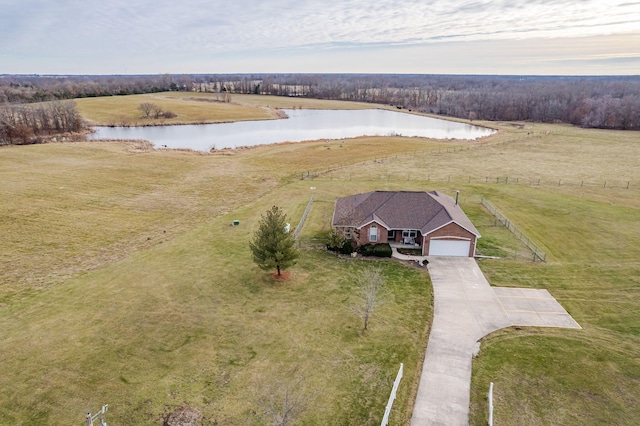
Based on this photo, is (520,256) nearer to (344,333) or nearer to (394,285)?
(394,285)

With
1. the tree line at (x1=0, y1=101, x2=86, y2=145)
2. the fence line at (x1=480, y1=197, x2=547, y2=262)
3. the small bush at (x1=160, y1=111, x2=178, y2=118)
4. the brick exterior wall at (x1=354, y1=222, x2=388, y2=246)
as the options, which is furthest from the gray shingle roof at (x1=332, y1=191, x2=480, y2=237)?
the small bush at (x1=160, y1=111, x2=178, y2=118)

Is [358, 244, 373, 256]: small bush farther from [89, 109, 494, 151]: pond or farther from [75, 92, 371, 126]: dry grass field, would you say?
[75, 92, 371, 126]: dry grass field

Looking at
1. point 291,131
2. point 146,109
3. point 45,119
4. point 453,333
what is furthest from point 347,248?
point 146,109

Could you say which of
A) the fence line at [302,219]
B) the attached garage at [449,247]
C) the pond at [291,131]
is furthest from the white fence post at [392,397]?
the pond at [291,131]

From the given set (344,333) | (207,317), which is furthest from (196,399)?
(344,333)

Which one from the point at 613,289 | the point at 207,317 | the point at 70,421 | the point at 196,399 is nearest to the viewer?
the point at 70,421

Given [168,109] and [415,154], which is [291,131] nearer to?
[415,154]
